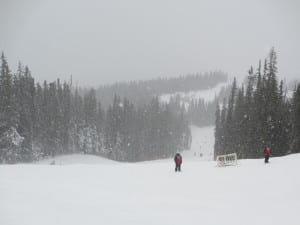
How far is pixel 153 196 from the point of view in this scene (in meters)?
15.1

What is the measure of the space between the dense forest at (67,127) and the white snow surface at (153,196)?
28.6 metres

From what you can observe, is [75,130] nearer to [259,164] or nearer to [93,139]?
[93,139]

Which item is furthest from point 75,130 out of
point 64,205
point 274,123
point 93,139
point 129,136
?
point 64,205

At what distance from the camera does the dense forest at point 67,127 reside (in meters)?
47.9

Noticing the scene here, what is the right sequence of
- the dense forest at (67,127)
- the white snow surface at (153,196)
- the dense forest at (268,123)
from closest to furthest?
the white snow surface at (153,196)
the dense forest at (268,123)
the dense forest at (67,127)

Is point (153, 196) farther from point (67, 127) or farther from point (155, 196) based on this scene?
point (67, 127)

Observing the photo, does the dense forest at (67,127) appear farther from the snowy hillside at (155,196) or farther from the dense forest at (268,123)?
the dense forest at (268,123)

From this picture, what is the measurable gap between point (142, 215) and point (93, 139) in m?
62.9

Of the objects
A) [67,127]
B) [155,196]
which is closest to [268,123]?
[155,196]

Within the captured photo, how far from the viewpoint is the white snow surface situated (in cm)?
1102

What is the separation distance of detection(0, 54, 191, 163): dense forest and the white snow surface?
28611mm

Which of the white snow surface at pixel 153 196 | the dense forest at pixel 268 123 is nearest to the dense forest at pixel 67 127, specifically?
the white snow surface at pixel 153 196

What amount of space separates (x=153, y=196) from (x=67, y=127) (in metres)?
56.5

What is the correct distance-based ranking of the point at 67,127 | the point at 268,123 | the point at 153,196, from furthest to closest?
the point at 67,127, the point at 268,123, the point at 153,196
